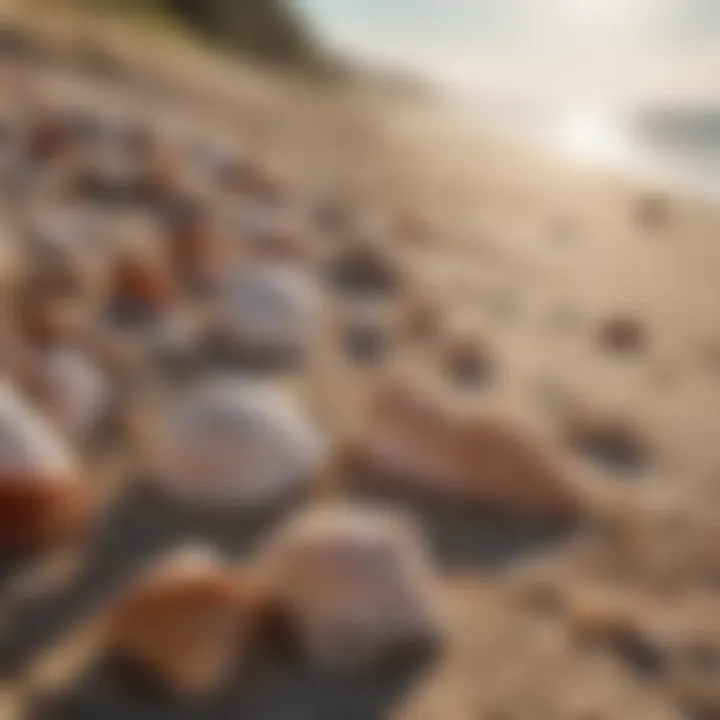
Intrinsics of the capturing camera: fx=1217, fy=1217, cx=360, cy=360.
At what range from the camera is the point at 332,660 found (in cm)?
43

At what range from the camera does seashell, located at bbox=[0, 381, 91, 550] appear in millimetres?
460

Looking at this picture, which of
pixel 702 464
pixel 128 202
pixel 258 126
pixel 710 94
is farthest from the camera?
pixel 710 94

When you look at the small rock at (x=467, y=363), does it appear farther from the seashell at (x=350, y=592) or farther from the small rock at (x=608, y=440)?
the seashell at (x=350, y=592)

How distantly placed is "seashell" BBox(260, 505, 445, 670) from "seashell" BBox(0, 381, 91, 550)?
9cm

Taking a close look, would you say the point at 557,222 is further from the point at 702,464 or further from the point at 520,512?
the point at 520,512

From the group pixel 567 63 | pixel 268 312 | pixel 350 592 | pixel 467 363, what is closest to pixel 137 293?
pixel 268 312

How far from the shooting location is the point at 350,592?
1.43ft

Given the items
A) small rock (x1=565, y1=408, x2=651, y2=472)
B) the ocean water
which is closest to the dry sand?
small rock (x1=565, y1=408, x2=651, y2=472)

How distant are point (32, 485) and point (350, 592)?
13cm

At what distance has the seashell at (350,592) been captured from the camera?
43 cm

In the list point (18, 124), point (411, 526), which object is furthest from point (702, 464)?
point (18, 124)

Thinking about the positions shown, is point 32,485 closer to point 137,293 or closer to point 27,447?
point 27,447

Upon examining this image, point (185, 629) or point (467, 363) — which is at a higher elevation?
point (467, 363)

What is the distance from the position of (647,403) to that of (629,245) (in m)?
0.45
